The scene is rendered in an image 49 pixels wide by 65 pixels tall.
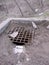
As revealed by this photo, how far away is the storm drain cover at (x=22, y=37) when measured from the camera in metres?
4.68

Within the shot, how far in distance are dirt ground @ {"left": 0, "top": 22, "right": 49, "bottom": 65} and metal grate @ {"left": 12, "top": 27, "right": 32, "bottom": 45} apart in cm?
15

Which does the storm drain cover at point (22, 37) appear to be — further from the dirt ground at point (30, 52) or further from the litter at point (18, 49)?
the litter at point (18, 49)

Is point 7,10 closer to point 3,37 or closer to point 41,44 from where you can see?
point 3,37

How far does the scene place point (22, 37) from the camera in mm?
4953

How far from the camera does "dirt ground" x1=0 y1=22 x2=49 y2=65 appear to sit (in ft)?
12.6

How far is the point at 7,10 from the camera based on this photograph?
332 inches

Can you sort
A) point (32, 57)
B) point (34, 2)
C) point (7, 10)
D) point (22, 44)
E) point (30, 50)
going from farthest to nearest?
point (34, 2)
point (7, 10)
point (22, 44)
point (30, 50)
point (32, 57)

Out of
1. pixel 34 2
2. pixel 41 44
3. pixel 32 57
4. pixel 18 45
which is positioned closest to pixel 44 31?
pixel 41 44

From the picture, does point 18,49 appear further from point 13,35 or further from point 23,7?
point 23,7

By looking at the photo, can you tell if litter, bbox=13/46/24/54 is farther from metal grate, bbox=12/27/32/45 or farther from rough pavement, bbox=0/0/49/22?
rough pavement, bbox=0/0/49/22

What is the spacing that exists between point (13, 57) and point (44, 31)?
1.70 m

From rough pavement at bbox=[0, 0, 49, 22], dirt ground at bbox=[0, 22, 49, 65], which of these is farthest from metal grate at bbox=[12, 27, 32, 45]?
rough pavement at bbox=[0, 0, 49, 22]

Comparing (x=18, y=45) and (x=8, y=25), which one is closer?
(x=18, y=45)

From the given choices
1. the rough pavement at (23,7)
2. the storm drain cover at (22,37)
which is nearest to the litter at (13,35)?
the storm drain cover at (22,37)
